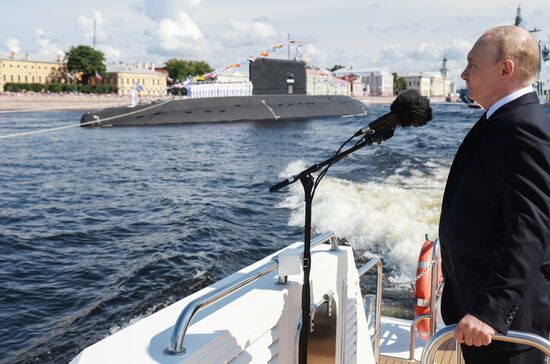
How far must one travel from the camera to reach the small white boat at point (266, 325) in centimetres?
183

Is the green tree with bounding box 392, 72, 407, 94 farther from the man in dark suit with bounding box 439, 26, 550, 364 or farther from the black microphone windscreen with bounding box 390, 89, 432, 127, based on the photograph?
the man in dark suit with bounding box 439, 26, 550, 364

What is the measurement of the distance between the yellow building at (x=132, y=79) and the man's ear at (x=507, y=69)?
104 metres

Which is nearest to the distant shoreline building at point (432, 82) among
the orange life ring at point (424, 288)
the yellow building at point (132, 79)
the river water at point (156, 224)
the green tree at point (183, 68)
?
the green tree at point (183, 68)

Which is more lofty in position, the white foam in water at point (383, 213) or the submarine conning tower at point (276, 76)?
the submarine conning tower at point (276, 76)

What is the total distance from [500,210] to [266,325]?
1.06m

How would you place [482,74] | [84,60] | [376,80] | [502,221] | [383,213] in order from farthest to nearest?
[376,80]
[84,60]
[383,213]
[482,74]
[502,221]

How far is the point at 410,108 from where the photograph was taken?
2293mm

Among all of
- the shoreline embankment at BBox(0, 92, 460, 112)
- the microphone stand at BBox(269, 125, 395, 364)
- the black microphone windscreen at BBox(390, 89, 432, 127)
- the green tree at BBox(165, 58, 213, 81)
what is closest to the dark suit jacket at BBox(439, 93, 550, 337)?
the black microphone windscreen at BBox(390, 89, 432, 127)

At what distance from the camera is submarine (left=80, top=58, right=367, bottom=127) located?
37.8 meters

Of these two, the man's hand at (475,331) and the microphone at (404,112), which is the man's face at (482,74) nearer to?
the microphone at (404,112)

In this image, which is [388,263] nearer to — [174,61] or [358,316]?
[358,316]

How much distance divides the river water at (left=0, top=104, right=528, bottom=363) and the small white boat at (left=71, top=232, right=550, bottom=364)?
4.18 meters

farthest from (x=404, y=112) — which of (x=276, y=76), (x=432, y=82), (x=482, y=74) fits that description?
(x=432, y=82)

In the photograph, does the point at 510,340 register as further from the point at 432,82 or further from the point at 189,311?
the point at 432,82
